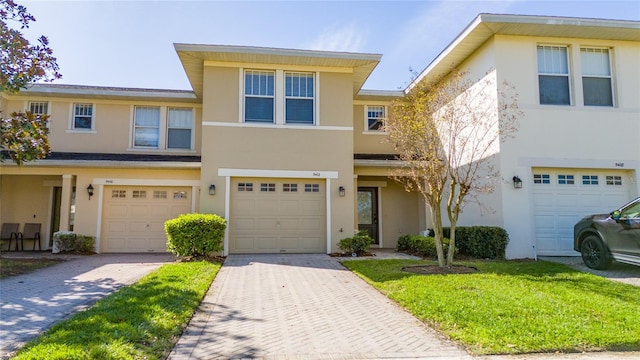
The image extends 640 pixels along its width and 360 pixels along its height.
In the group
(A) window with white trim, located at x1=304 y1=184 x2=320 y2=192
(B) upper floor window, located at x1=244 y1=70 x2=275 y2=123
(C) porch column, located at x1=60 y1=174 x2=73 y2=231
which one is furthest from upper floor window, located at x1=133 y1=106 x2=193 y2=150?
(A) window with white trim, located at x1=304 y1=184 x2=320 y2=192

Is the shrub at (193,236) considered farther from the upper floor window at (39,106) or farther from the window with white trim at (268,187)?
the upper floor window at (39,106)

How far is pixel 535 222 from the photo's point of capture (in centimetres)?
1107

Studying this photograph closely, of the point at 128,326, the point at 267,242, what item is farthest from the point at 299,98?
the point at 128,326

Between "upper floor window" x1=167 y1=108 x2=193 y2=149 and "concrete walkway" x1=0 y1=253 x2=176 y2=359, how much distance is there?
4837 mm

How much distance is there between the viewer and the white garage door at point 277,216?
12227mm

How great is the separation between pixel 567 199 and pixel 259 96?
31.4 feet

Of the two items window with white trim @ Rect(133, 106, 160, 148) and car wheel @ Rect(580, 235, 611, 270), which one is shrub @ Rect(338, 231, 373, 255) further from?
window with white trim @ Rect(133, 106, 160, 148)

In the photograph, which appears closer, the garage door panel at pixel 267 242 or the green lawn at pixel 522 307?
the green lawn at pixel 522 307

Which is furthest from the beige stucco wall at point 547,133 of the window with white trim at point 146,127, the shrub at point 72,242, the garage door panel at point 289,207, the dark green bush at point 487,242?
the shrub at point 72,242

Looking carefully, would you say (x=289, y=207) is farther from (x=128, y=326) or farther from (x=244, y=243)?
(x=128, y=326)

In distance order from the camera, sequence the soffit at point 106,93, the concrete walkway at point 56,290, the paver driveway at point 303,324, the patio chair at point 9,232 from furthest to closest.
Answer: the soffit at point 106,93, the patio chair at point 9,232, the concrete walkway at point 56,290, the paver driveway at point 303,324

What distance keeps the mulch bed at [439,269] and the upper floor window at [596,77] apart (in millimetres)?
6640

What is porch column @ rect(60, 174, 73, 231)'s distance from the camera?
42.9 ft

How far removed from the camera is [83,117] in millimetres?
14883
